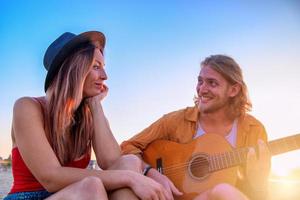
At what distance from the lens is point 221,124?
3318 millimetres

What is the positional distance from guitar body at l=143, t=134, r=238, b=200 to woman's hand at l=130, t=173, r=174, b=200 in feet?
3.92

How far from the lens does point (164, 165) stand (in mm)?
3084

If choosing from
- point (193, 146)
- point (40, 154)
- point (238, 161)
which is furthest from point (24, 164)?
point (238, 161)

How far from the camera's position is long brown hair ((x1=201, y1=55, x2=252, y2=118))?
11.3ft

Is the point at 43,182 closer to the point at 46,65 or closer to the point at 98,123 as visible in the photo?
the point at 98,123

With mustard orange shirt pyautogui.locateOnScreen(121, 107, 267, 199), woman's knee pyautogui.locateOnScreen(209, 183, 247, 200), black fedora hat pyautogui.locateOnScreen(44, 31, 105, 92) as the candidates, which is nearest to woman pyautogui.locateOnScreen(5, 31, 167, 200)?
black fedora hat pyautogui.locateOnScreen(44, 31, 105, 92)

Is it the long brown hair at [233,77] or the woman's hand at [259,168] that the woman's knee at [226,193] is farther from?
the long brown hair at [233,77]

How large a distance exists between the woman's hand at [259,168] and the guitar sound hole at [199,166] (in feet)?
1.22

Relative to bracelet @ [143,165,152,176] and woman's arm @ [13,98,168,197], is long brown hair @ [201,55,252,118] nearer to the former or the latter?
bracelet @ [143,165,152,176]

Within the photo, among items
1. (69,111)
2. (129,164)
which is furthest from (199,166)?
(69,111)

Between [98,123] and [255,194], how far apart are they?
1.57 metres

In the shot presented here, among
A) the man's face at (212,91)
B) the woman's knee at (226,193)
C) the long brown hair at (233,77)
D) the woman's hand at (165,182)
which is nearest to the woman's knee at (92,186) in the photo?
the woman's knee at (226,193)

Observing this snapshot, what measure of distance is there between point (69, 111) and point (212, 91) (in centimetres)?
173

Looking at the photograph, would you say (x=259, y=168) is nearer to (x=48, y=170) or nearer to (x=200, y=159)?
(x=200, y=159)
